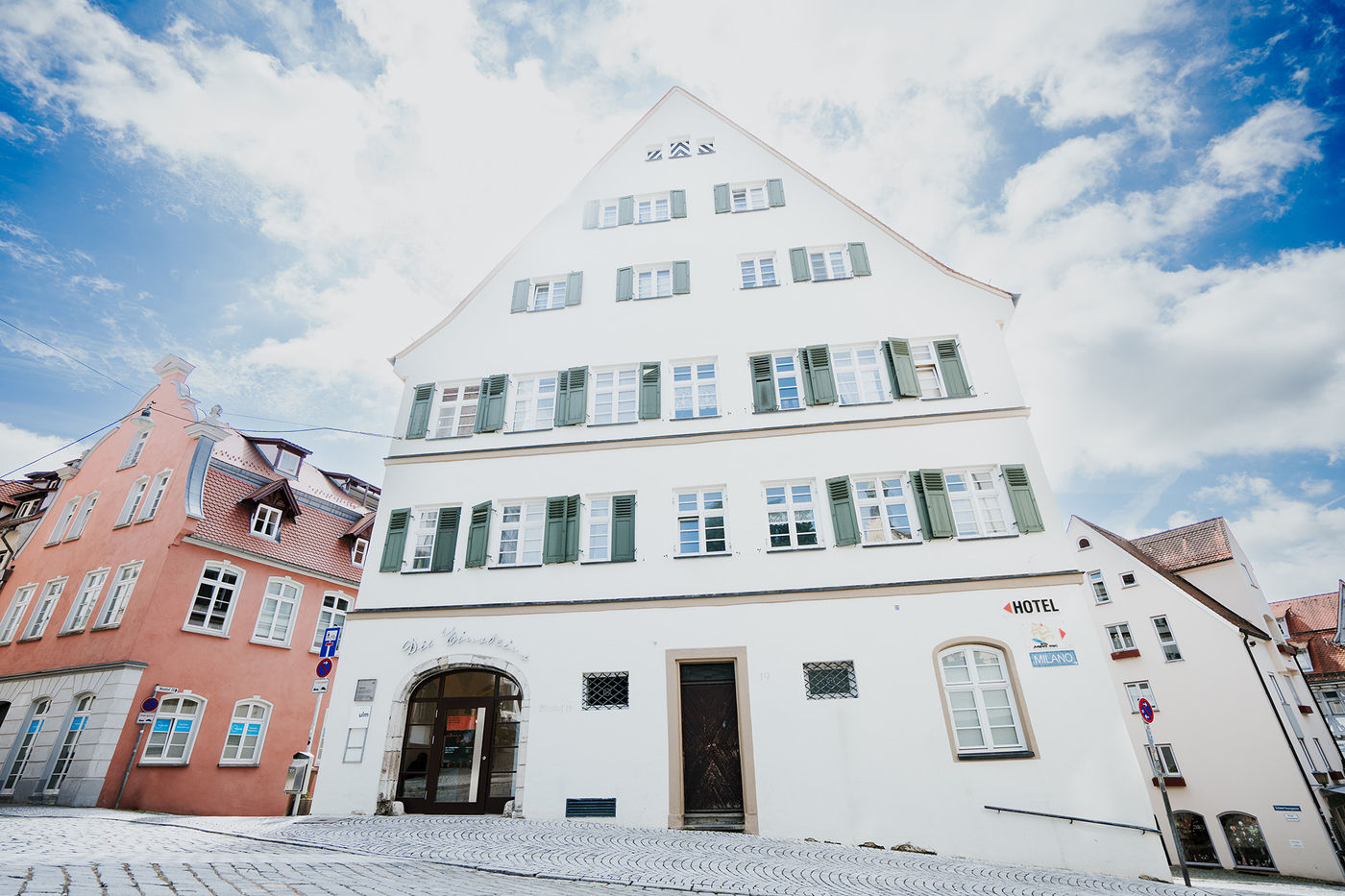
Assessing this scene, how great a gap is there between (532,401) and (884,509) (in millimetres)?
8564

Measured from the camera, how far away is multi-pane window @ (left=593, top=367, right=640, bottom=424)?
51.6 ft

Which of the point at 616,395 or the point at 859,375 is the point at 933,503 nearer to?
the point at 859,375

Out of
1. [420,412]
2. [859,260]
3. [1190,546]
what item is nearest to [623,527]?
[420,412]

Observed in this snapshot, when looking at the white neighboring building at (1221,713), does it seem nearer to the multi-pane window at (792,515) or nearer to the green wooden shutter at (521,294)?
the multi-pane window at (792,515)

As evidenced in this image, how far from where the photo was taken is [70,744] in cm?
1708

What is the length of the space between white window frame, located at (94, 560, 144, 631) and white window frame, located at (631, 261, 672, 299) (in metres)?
15.7

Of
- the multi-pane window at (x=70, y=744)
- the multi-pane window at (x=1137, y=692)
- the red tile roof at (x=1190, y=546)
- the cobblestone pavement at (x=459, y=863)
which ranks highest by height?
the red tile roof at (x=1190, y=546)

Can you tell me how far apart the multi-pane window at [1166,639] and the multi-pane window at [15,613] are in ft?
127

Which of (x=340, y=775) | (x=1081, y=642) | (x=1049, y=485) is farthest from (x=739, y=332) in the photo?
(x=340, y=775)

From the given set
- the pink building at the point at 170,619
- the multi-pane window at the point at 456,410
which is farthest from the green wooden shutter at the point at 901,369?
the pink building at the point at 170,619

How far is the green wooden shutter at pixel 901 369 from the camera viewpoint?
48.4 feet

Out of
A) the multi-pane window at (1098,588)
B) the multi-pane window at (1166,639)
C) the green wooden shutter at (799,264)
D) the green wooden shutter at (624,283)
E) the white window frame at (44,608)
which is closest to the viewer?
the green wooden shutter at (799,264)

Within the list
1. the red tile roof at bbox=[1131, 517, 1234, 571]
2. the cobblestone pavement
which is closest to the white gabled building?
the cobblestone pavement

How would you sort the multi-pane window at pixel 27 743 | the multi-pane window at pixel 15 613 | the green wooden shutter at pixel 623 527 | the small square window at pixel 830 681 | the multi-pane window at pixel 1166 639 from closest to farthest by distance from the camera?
the small square window at pixel 830 681, the green wooden shutter at pixel 623 527, the multi-pane window at pixel 27 743, the multi-pane window at pixel 15 613, the multi-pane window at pixel 1166 639
